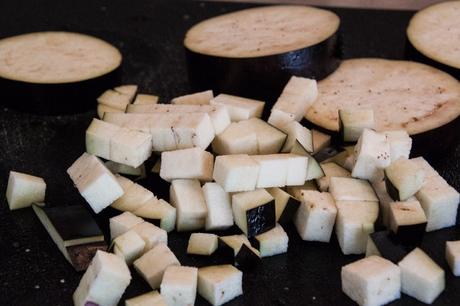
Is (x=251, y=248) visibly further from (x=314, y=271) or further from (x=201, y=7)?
(x=201, y=7)

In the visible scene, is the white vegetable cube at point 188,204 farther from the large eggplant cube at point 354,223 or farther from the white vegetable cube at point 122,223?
the large eggplant cube at point 354,223

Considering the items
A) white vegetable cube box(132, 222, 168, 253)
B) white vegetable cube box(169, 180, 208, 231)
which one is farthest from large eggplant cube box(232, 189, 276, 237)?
white vegetable cube box(132, 222, 168, 253)

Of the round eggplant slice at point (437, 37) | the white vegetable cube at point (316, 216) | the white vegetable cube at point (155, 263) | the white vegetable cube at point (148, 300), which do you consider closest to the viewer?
the white vegetable cube at point (148, 300)

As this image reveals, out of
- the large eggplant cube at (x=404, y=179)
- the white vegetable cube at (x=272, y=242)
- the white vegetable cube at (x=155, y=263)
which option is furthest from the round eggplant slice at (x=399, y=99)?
the white vegetable cube at (x=155, y=263)

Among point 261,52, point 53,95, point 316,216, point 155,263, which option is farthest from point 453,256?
point 53,95

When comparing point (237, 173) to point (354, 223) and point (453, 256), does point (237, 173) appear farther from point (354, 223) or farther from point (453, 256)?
point (453, 256)

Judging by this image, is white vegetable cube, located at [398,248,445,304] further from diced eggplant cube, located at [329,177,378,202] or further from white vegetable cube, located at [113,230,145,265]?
white vegetable cube, located at [113,230,145,265]

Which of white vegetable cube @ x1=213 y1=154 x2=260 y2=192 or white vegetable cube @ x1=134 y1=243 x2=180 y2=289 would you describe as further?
white vegetable cube @ x1=213 y1=154 x2=260 y2=192

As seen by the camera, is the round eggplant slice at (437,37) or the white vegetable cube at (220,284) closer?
the white vegetable cube at (220,284)
